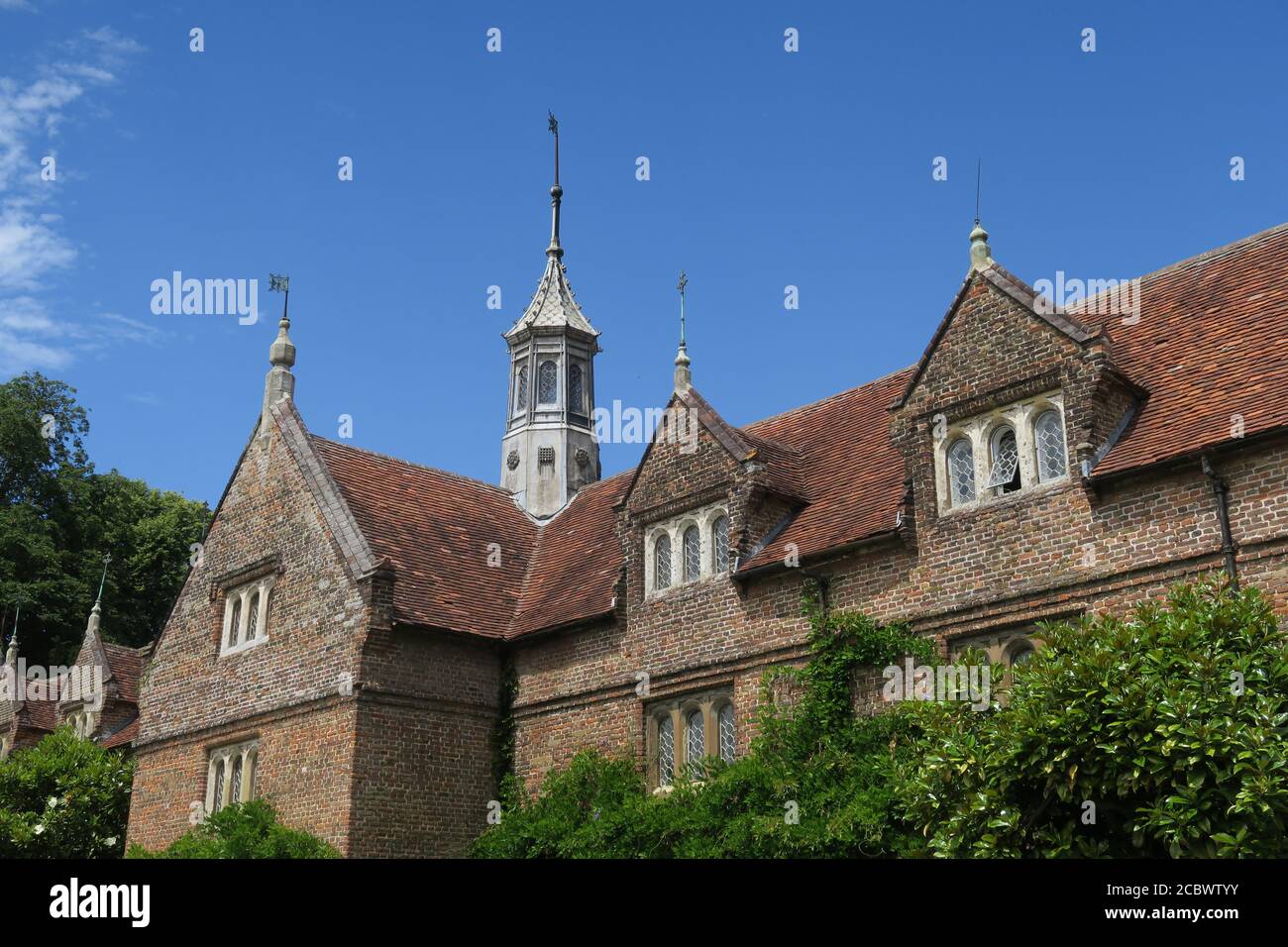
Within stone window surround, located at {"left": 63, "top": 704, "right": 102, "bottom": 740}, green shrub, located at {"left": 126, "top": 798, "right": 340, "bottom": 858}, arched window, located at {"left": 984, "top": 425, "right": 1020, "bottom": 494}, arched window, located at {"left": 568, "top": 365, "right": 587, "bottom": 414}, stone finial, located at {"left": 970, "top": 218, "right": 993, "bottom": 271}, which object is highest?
arched window, located at {"left": 568, "top": 365, "right": 587, "bottom": 414}

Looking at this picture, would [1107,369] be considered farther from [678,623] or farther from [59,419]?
[59,419]

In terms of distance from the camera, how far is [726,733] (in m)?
20.3

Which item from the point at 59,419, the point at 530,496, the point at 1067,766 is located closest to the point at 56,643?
the point at 59,419

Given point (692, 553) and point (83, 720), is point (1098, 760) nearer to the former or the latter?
point (692, 553)

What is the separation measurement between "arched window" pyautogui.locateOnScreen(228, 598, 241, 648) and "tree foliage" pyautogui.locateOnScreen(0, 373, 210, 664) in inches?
974

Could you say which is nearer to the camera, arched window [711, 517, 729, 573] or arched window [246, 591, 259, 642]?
arched window [711, 517, 729, 573]

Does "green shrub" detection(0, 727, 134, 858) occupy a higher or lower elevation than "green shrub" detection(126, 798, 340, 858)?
higher

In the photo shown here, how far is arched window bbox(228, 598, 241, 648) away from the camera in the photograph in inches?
1014

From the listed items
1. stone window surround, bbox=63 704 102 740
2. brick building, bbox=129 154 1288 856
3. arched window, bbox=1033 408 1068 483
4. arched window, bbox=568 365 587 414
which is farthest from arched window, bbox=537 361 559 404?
arched window, bbox=1033 408 1068 483

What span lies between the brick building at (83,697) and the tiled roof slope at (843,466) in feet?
60.6

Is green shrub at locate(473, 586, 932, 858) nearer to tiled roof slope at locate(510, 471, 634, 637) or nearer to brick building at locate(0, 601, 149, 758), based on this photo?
tiled roof slope at locate(510, 471, 634, 637)

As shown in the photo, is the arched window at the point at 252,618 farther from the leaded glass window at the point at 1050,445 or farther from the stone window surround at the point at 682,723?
the leaded glass window at the point at 1050,445

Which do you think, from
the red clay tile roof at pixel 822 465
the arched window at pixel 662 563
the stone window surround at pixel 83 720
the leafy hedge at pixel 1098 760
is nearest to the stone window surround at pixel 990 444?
the red clay tile roof at pixel 822 465

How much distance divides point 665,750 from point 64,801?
14790 millimetres
